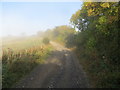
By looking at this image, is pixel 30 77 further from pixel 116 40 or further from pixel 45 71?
pixel 116 40

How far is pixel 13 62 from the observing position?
11773 mm

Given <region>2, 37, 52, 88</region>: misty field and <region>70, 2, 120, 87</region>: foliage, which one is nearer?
<region>70, 2, 120, 87</region>: foliage

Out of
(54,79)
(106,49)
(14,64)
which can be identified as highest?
(106,49)

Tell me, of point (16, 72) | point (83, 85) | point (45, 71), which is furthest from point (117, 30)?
point (16, 72)

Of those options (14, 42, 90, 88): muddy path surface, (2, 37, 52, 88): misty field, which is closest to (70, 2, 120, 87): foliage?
Answer: (14, 42, 90, 88): muddy path surface

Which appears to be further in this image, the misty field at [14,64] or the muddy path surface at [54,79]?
the misty field at [14,64]

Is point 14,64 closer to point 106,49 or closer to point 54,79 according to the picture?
point 54,79

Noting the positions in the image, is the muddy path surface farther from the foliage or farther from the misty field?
the foliage

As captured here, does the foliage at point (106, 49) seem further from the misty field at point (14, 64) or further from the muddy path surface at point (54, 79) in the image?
the misty field at point (14, 64)

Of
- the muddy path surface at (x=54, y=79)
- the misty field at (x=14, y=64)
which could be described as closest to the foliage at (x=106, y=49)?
the muddy path surface at (x=54, y=79)

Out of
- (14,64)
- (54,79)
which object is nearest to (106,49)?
(54,79)

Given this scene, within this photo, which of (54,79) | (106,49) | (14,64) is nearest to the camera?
(54,79)

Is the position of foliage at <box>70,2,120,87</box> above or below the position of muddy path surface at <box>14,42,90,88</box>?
above

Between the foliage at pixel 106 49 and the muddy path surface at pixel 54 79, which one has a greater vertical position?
the foliage at pixel 106 49
